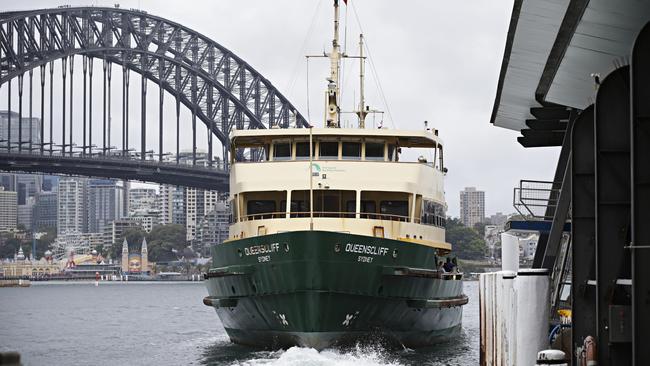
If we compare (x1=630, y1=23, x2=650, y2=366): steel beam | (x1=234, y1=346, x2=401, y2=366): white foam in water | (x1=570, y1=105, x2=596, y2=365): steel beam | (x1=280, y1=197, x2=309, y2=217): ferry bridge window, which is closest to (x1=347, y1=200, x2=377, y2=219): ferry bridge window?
(x1=280, y1=197, x2=309, y2=217): ferry bridge window

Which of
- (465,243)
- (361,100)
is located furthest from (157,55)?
(361,100)

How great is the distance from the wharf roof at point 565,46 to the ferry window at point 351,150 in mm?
5192

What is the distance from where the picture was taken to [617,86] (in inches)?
575

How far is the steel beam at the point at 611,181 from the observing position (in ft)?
47.3

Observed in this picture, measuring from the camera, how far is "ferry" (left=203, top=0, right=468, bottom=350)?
25094 mm

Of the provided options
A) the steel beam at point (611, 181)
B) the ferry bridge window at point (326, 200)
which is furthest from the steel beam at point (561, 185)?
the steel beam at point (611, 181)

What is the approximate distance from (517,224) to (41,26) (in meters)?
92.3

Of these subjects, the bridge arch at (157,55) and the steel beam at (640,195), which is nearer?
the steel beam at (640,195)

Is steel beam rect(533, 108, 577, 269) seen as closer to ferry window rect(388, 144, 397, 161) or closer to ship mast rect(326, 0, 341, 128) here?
ferry window rect(388, 144, 397, 161)

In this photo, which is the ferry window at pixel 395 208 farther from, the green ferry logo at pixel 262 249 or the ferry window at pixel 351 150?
the green ferry logo at pixel 262 249

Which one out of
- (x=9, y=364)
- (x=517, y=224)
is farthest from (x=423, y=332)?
(x=9, y=364)

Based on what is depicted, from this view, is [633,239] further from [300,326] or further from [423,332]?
[423,332]

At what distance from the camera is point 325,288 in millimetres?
24922

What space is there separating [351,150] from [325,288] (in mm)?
5644
